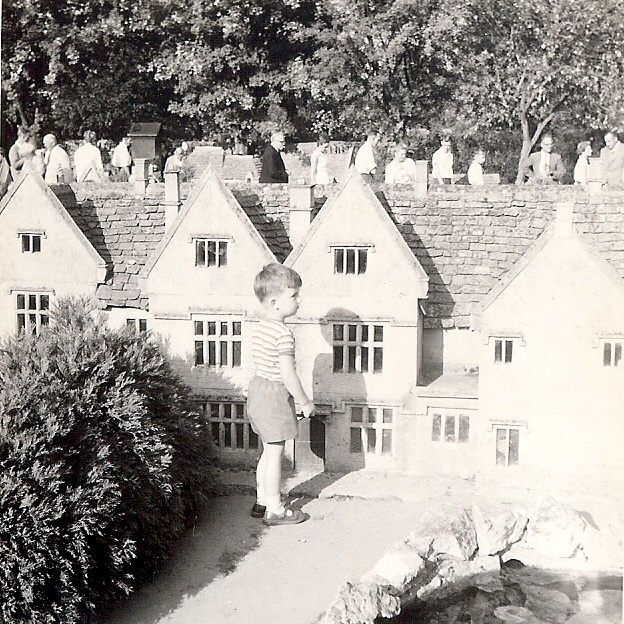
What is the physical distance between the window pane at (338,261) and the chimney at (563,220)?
2.57 meters

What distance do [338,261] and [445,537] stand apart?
3.74 metres

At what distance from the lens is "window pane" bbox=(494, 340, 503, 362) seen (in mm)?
10576

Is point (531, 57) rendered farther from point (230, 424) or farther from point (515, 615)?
point (515, 615)

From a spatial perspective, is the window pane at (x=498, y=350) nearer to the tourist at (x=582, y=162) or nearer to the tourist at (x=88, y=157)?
the tourist at (x=582, y=162)

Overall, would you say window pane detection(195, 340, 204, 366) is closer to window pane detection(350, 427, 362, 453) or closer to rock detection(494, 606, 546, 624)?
window pane detection(350, 427, 362, 453)

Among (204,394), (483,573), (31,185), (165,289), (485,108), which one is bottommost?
(483,573)

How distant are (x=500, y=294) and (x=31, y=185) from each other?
587cm

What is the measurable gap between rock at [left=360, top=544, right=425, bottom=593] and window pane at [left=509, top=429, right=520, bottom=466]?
2466 millimetres

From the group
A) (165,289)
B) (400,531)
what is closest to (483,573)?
(400,531)

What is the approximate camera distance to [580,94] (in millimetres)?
12398

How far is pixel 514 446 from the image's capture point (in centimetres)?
1055

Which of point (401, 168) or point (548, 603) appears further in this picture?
point (401, 168)

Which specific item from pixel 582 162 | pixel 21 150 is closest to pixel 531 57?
pixel 582 162

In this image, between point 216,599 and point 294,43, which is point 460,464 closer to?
point 216,599
